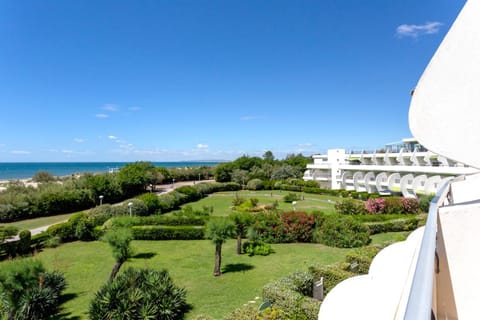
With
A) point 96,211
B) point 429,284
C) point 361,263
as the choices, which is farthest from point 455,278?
point 96,211

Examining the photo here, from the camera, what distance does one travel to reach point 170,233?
18.1m

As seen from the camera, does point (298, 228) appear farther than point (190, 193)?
No

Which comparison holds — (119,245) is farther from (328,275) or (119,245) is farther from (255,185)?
(255,185)

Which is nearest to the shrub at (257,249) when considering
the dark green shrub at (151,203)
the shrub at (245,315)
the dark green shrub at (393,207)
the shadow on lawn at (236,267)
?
the shadow on lawn at (236,267)

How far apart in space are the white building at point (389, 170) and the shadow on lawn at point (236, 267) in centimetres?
2012

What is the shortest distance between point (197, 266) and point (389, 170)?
2849 cm

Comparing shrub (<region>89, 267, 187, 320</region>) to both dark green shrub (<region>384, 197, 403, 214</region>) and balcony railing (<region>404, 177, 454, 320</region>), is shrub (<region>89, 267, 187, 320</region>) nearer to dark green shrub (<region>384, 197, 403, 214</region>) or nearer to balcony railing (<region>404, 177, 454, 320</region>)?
balcony railing (<region>404, 177, 454, 320</region>)

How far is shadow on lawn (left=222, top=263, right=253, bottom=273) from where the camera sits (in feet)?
41.4

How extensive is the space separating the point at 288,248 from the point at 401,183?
69.8ft

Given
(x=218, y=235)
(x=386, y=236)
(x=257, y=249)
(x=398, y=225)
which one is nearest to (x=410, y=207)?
(x=398, y=225)

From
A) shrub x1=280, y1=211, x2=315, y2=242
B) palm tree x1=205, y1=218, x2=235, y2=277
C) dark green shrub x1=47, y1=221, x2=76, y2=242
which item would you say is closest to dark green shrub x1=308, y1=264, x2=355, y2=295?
palm tree x1=205, y1=218, x2=235, y2=277

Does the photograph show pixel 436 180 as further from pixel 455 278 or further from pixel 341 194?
pixel 455 278

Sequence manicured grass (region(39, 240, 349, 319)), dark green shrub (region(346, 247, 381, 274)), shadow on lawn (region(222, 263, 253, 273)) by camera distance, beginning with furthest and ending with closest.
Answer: shadow on lawn (region(222, 263, 253, 273)) < dark green shrub (region(346, 247, 381, 274)) < manicured grass (region(39, 240, 349, 319))

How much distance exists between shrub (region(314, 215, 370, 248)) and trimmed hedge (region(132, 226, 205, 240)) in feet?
24.8
